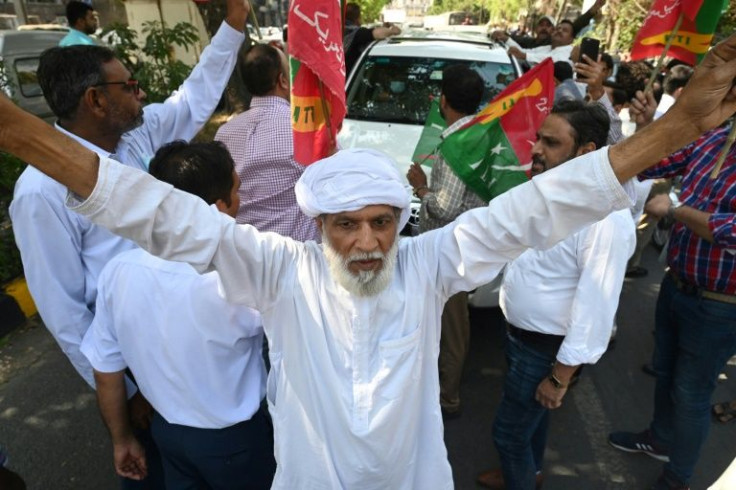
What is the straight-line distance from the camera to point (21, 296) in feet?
14.2

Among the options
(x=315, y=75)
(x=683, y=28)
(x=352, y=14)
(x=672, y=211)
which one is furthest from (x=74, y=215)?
(x=352, y=14)

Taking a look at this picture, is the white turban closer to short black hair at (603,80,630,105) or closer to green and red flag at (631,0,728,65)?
green and red flag at (631,0,728,65)

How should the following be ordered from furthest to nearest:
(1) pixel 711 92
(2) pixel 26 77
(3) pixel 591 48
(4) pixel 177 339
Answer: (2) pixel 26 77 → (3) pixel 591 48 → (4) pixel 177 339 → (1) pixel 711 92

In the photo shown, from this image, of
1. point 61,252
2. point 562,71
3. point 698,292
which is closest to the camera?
point 61,252

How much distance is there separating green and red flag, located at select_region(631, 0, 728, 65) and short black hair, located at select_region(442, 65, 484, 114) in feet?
3.75

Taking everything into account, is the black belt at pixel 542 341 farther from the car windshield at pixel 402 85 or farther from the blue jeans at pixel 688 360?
the car windshield at pixel 402 85

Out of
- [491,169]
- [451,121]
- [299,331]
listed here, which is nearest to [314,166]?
[299,331]

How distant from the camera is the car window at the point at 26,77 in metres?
6.63

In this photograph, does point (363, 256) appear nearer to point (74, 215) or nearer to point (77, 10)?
point (74, 215)

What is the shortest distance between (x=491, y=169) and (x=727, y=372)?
2.51m

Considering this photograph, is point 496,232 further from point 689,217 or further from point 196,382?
point 689,217

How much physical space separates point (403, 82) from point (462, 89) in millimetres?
2051

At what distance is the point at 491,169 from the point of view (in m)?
2.84

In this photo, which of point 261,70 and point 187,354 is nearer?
point 187,354
